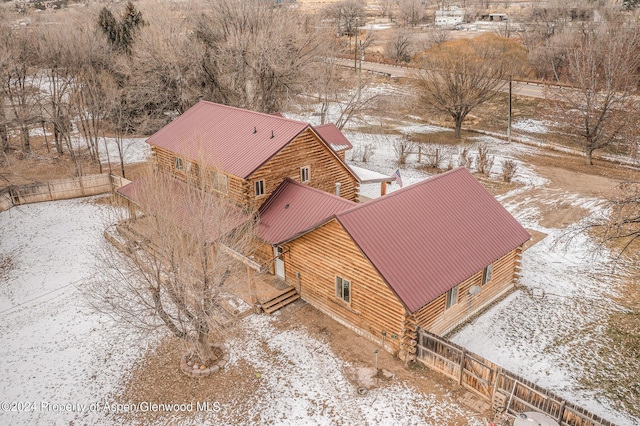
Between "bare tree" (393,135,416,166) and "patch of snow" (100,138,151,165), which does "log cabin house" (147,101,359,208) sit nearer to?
"patch of snow" (100,138,151,165)

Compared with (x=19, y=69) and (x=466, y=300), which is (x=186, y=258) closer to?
(x=466, y=300)

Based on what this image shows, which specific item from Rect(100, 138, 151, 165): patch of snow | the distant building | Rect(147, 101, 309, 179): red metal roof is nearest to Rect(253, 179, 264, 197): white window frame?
Rect(147, 101, 309, 179): red metal roof

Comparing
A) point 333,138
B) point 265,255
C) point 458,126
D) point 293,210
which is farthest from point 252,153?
point 458,126

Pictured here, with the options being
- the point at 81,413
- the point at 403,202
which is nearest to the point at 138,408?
the point at 81,413

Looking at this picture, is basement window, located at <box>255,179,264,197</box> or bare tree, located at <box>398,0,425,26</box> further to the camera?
bare tree, located at <box>398,0,425,26</box>

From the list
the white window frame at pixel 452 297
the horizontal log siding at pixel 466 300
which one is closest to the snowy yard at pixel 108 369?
the horizontal log siding at pixel 466 300

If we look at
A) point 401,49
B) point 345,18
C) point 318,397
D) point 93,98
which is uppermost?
point 345,18

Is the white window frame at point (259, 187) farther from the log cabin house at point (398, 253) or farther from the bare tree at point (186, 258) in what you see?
the bare tree at point (186, 258)
